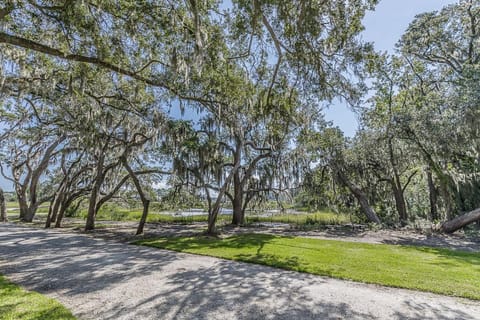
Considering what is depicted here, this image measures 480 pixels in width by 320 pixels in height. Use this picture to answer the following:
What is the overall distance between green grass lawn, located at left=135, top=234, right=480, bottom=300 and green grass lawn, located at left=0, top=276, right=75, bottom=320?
3399 mm

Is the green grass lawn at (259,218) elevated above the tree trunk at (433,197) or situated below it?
below

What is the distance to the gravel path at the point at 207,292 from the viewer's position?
2910 mm

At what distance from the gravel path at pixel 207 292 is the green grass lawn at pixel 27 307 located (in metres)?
0.17

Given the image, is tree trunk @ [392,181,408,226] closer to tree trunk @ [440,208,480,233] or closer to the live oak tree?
the live oak tree

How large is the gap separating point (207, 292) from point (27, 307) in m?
2.13

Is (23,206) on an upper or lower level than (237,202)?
lower

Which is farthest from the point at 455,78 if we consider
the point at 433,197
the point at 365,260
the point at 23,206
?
the point at 23,206

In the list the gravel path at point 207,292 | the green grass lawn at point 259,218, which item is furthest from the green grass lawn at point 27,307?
the green grass lawn at point 259,218

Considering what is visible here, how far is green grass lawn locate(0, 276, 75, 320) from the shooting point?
2.64 m

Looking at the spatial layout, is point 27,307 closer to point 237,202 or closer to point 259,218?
point 237,202

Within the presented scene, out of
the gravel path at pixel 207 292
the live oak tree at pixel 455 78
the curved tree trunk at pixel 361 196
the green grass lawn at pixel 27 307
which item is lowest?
the gravel path at pixel 207 292

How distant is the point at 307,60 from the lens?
5348 mm

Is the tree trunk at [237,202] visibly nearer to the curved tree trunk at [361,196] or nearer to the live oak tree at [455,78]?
the curved tree trunk at [361,196]

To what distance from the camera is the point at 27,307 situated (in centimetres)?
289
